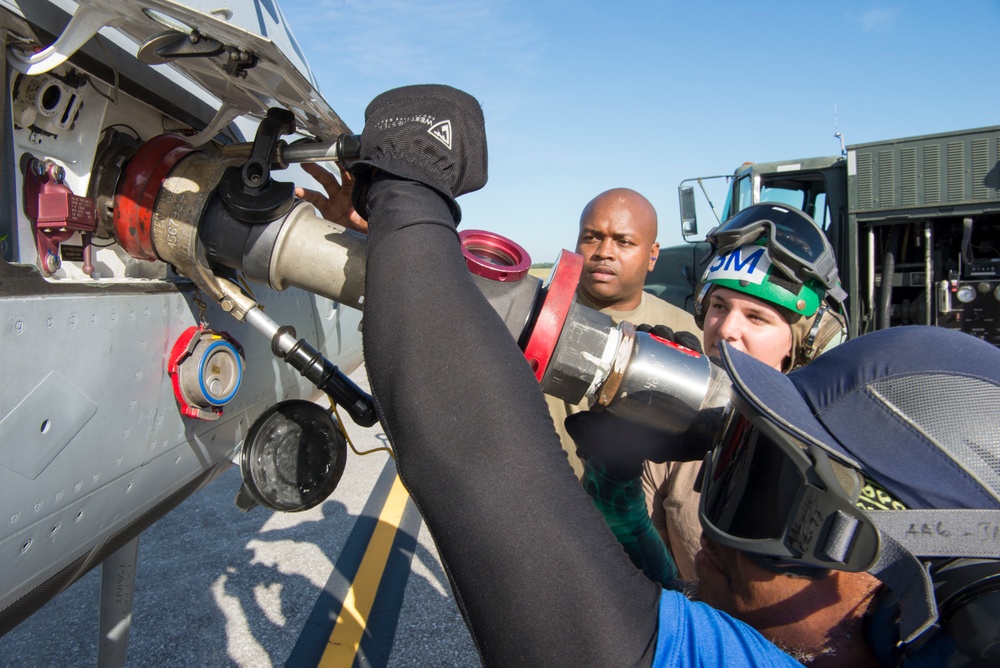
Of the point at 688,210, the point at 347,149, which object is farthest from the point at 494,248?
the point at 688,210

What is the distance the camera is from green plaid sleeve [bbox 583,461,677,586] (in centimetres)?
154

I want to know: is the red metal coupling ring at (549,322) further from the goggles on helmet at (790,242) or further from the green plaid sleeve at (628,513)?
the goggles on helmet at (790,242)

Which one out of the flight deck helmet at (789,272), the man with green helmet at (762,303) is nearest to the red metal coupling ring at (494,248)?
the man with green helmet at (762,303)

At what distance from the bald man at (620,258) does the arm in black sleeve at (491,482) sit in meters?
2.31

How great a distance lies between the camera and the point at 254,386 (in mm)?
1917

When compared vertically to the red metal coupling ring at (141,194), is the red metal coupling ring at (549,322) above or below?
below

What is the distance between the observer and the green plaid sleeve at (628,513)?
154 cm

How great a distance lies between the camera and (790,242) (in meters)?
1.92

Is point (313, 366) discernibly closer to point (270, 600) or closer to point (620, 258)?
point (620, 258)

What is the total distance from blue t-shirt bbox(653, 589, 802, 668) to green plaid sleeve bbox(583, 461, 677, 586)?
0.64 metres

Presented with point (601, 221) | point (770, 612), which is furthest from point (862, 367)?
point (601, 221)

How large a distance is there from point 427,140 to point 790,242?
135 centimetres

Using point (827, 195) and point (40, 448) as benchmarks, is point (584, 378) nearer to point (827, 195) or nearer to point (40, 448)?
point (40, 448)

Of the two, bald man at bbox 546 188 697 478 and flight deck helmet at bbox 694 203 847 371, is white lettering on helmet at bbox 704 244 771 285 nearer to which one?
flight deck helmet at bbox 694 203 847 371
